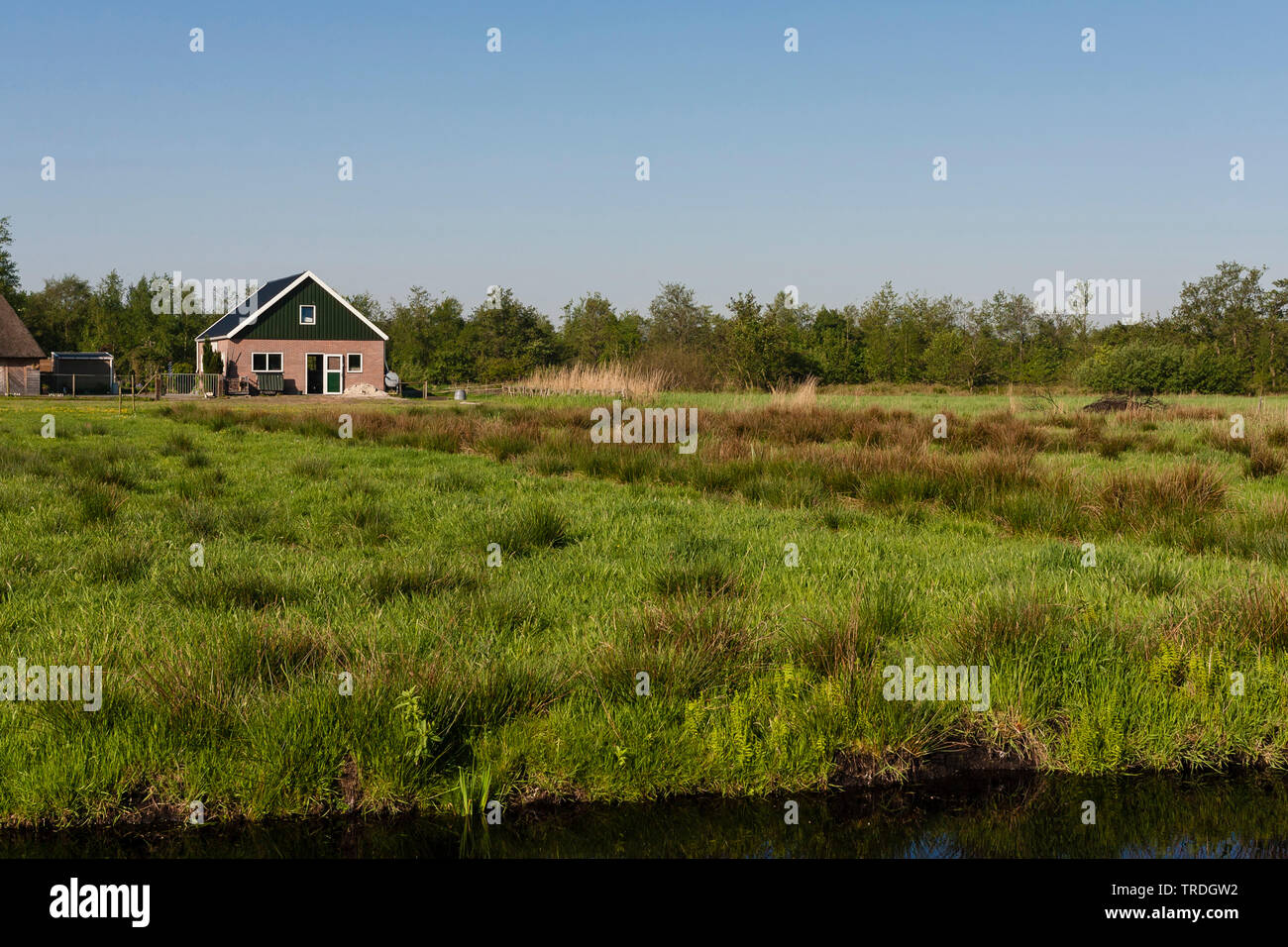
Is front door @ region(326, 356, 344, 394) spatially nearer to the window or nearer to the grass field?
the window

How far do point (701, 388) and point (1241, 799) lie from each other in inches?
1629

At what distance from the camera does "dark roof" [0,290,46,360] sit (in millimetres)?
46781

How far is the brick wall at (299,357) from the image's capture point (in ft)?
155

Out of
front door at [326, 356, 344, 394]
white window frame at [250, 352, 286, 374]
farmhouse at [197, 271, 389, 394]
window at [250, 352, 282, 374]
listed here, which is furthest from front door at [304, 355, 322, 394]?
window at [250, 352, 282, 374]

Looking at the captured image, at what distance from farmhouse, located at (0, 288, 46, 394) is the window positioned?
416 inches

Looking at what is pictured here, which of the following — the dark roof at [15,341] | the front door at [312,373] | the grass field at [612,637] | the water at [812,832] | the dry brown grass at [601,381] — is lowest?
the water at [812,832]

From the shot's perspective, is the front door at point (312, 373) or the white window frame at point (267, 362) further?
the front door at point (312, 373)

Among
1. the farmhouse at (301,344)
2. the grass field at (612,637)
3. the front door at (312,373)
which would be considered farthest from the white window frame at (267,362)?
the grass field at (612,637)

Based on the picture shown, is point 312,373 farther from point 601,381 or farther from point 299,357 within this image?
point 601,381

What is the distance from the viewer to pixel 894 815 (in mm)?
3832

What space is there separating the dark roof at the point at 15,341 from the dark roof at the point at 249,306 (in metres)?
8.32

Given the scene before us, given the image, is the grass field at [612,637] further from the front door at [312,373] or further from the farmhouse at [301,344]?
the front door at [312,373]

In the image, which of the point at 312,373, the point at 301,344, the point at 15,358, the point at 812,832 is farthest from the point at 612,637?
the point at 15,358

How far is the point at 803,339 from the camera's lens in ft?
245
